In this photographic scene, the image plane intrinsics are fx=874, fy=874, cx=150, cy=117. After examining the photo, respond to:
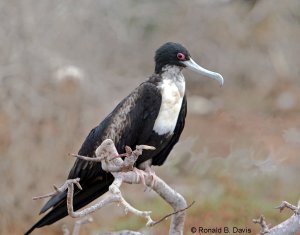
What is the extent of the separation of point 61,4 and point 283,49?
612 cm

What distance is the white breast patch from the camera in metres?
4.63

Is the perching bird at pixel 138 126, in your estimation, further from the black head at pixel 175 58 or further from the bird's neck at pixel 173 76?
the black head at pixel 175 58

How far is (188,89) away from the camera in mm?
14062

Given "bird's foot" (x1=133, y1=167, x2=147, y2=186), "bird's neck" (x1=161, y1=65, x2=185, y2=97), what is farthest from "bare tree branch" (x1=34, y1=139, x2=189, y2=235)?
"bird's neck" (x1=161, y1=65, x2=185, y2=97)

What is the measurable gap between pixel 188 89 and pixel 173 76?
9.33m

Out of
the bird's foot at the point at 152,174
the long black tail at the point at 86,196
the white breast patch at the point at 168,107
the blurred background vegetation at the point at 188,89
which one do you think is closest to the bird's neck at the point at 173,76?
the white breast patch at the point at 168,107

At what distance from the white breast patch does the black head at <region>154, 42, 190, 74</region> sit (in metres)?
0.13

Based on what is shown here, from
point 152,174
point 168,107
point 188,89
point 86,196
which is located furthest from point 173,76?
point 188,89

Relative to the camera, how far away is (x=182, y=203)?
405 centimetres

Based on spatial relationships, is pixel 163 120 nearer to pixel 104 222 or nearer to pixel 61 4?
pixel 104 222

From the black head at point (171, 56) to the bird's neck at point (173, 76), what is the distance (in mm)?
27

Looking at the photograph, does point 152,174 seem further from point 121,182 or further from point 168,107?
point 121,182

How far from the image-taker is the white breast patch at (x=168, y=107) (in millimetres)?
4629

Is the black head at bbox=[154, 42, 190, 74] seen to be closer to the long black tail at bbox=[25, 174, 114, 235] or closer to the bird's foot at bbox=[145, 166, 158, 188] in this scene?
the bird's foot at bbox=[145, 166, 158, 188]
